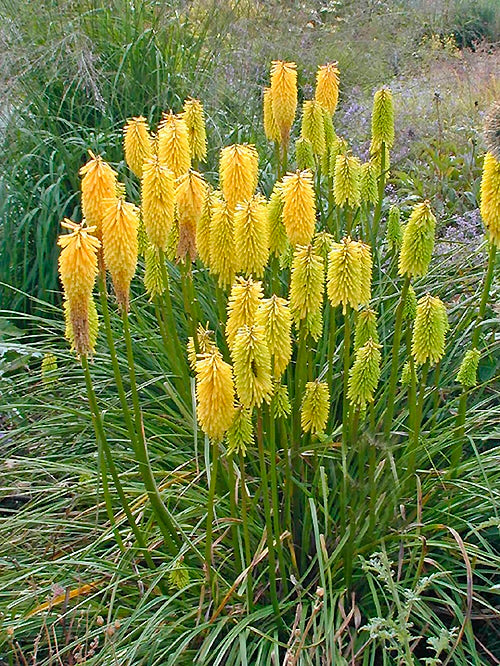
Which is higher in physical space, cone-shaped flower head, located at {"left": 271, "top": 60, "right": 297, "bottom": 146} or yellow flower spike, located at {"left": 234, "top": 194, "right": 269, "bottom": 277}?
cone-shaped flower head, located at {"left": 271, "top": 60, "right": 297, "bottom": 146}

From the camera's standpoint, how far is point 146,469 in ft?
7.60

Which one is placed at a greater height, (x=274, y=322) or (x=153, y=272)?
(x=153, y=272)

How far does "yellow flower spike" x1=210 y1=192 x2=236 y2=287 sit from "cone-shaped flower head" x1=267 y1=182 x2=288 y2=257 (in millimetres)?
190

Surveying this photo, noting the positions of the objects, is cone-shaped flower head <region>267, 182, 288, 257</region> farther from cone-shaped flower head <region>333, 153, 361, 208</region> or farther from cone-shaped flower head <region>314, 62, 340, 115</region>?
cone-shaped flower head <region>314, 62, 340, 115</region>

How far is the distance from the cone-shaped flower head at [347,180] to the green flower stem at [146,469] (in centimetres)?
99

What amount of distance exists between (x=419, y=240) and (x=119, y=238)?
860mm

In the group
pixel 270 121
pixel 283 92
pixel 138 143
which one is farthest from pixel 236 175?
pixel 270 121

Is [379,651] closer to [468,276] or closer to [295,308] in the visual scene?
[295,308]

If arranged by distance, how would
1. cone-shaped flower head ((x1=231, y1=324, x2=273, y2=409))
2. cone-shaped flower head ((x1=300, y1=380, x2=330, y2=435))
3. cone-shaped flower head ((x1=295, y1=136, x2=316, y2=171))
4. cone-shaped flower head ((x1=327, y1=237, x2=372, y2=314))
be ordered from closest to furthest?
cone-shaped flower head ((x1=231, y1=324, x2=273, y2=409)) < cone-shaped flower head ((x1=327, y1=237, x2=372, y2=314)) < cone-shaped flower head ((x1=300, y1=380, x2=330, y2=435)) < cone-shaped flower head ((x1=295, y1=136, x2=316, y2=171))

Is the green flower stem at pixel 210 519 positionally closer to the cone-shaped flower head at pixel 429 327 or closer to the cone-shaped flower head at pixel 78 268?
the cone-shaped flower head at pixel 78 268

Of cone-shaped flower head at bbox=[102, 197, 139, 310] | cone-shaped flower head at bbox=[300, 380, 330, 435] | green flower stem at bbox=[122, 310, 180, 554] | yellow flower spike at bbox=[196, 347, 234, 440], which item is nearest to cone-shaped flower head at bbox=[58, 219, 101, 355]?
cone-shaped flower head at bbox=[102, 197, 139, 310]

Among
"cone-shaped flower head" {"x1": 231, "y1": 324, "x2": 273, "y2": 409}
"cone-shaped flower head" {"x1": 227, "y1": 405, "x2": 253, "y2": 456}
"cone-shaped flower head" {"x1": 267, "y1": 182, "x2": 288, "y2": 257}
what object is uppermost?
"cone-shaped flower head" {"x1": 267, "y1": 182, "x2": 288, "y2": 257}

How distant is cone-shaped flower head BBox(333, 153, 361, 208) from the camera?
2830 mm

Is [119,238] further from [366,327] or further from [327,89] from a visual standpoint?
[327,89]
